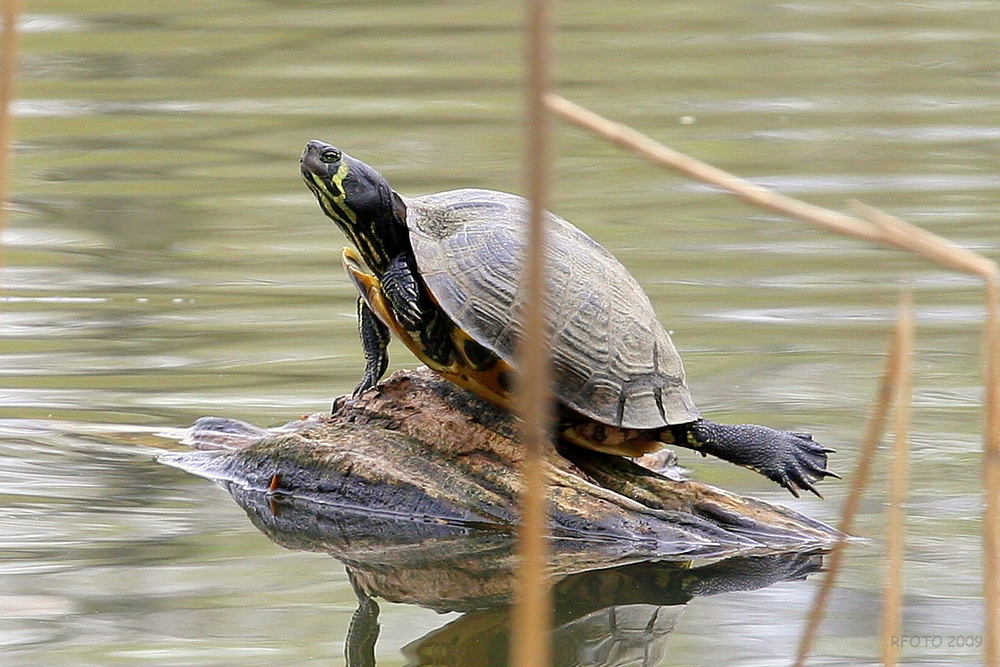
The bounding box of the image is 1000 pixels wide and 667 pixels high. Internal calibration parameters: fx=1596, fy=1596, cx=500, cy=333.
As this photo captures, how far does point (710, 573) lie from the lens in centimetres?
321

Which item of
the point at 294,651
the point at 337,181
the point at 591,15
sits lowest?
the point at 294,651

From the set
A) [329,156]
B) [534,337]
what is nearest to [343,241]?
[329,156]

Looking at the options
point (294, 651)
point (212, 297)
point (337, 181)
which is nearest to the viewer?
point (294, 651)

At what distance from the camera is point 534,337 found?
1.50 metres

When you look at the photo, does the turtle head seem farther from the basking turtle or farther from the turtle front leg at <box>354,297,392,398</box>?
the turtle front leg at <box>354,297,392,398</box>

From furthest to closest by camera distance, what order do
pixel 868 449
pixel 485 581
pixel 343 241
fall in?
pixel 343 241 → pixel 485 581 → pixel 868 449

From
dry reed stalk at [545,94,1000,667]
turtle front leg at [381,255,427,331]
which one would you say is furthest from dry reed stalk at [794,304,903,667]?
turtle front leg at [381,255,427,331]

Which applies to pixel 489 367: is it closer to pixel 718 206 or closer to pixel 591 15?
pixel 718 206

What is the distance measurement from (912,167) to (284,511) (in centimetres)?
418

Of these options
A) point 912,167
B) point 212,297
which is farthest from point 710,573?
point 912,167

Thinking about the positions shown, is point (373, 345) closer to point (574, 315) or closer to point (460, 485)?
point (460, 485)

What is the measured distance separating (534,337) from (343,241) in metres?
4.57

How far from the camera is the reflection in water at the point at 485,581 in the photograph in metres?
2.80

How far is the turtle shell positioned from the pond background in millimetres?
479
